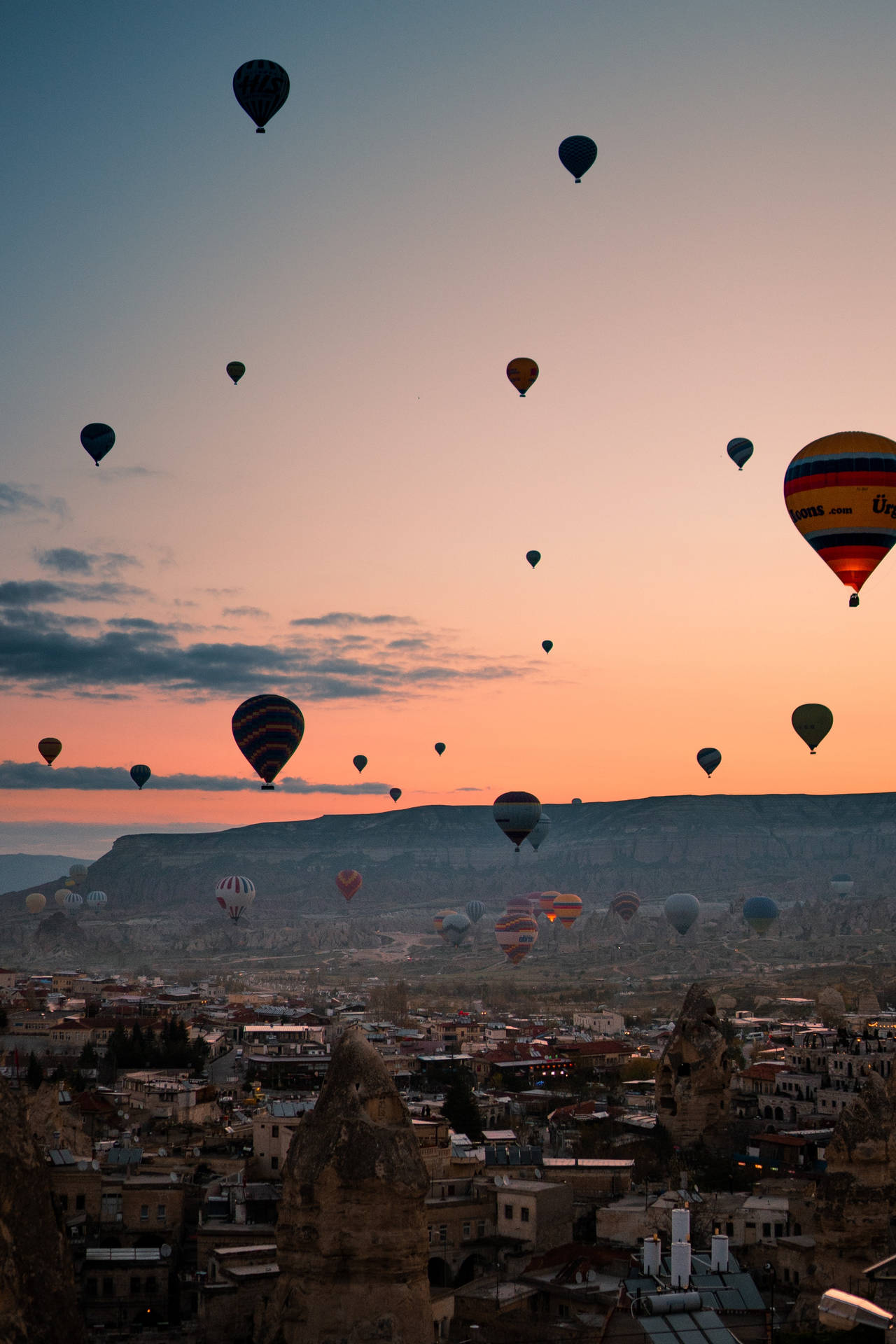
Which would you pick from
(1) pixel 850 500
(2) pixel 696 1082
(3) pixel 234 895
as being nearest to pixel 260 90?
(1) pixel 850 500

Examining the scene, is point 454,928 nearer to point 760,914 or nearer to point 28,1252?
point 760,914

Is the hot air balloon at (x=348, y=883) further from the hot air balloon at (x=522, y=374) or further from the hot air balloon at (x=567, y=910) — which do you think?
the hot air balloon at (x=522, y=374)

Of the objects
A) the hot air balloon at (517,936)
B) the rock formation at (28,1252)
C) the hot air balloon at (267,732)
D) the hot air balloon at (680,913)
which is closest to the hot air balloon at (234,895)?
the hot air balloon at (517,936)

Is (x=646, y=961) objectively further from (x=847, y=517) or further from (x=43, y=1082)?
(x=847, y=517)

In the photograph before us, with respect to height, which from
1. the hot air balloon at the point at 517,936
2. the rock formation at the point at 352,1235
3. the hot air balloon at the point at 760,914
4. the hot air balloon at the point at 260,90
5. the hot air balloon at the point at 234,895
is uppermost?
the hot air balloon at the point at 260,90

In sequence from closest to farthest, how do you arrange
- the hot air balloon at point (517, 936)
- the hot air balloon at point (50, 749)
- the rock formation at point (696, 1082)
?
the rock formation at point (696, 1082) → the hot air balloon at point (50, 749) → the hot air balloon at point (517, 936)

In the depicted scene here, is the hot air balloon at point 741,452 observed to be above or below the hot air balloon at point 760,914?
above
